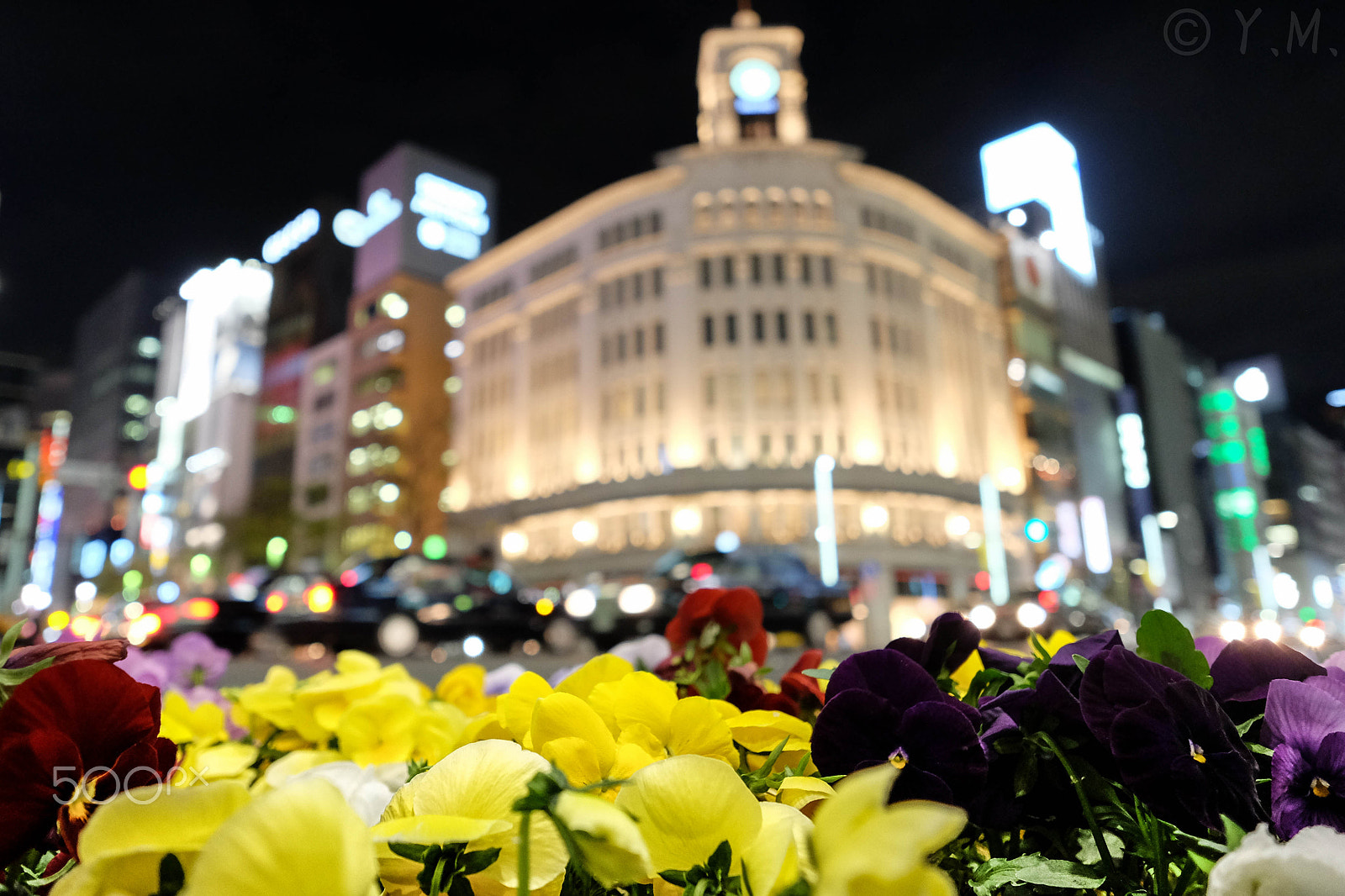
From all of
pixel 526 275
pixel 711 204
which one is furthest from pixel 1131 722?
pixel 526 275

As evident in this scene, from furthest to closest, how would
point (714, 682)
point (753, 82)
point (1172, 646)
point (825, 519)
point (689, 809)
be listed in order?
point (753, 82) < point (825, 519) < point (714, 682) < point (1172, 646) < point (689, 809)

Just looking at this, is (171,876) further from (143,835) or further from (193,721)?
(193,721)

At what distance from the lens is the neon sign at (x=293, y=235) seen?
88.0m

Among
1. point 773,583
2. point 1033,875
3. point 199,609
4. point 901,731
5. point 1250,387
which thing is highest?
point 1250,387

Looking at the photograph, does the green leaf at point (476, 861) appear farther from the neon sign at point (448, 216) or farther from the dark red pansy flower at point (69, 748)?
the neon sign at point (448, 216)

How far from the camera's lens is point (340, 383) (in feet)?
239

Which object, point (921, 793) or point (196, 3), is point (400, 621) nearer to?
point (196, 3)

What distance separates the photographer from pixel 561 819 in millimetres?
433

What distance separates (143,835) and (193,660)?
1904 mm

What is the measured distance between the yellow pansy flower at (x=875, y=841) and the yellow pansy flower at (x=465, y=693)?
1053 mm

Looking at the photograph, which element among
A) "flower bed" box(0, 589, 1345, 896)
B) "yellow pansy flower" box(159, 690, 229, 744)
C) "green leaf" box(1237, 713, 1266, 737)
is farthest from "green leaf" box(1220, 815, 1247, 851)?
"yellow pansy flower" box(159, 690, 229, 744)

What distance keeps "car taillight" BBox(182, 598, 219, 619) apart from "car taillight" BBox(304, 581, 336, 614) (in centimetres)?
143

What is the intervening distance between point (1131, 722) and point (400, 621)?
1235 cm

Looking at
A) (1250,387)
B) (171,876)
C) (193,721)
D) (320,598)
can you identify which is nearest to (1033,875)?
(171,876)
